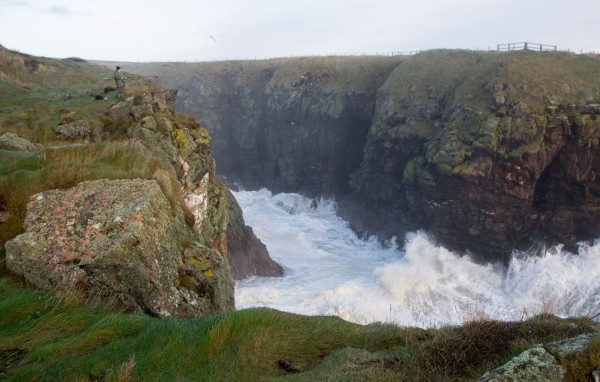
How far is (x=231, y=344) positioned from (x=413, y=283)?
2669 cm

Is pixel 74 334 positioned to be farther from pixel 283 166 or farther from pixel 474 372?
pixel 283 166

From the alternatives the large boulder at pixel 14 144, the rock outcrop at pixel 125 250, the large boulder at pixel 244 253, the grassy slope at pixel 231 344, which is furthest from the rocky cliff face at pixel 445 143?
the grassy slope at pixel 231 344

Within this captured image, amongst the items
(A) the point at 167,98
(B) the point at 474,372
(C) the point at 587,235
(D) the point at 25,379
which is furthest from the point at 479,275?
(D) the point at 25,379

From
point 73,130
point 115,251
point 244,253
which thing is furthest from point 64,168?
point 244,253

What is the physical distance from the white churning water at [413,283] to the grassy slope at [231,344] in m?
18.0

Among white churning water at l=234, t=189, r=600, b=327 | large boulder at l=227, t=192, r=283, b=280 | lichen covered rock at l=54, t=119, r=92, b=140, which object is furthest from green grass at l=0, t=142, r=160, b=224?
large boulder at l=227, t=192, r=283, b=280

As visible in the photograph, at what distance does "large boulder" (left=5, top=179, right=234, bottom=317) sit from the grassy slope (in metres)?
0.39

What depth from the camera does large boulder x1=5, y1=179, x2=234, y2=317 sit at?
6906 millimetres

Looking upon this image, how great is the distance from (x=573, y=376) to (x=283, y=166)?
56638mm

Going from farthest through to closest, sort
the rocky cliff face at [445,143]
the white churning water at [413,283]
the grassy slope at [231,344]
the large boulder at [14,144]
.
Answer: the rocky cliff face at [445,143] → the white churning water at [413,283] → the large boulder at [14,144] → the grassy slope at [231,344]

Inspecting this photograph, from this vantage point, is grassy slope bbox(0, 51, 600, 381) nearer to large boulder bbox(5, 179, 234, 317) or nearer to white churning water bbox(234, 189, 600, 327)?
large boulder bbox(5, 179, 234, 317)

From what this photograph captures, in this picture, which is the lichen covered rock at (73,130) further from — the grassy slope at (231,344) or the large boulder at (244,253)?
the large boulder at (244,253)

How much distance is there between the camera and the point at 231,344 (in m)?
5.54

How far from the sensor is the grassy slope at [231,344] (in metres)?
4.64
